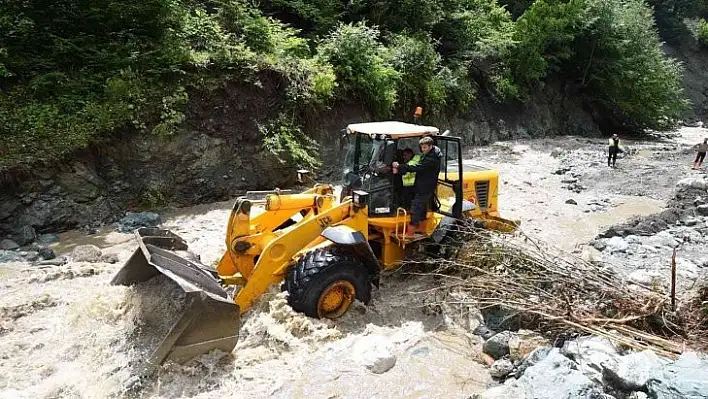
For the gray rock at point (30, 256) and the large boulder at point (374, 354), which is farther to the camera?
the gray rock at point (30, 256)

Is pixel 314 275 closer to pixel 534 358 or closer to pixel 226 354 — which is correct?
pixel 226 354

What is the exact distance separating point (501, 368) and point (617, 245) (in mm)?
5281

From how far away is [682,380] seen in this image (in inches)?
149

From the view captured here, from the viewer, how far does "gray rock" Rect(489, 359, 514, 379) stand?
16.4ft

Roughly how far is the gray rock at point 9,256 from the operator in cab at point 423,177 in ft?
19.3

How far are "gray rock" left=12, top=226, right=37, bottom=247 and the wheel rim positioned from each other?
5872mm

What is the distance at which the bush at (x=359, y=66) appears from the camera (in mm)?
15008

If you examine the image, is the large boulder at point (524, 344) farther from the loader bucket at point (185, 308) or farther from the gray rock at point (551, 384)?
the loader bucket at point (185, 308)

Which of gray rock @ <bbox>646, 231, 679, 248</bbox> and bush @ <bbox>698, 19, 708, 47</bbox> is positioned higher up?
bush @ <bbox>698, 19, 708, 47</bbox>

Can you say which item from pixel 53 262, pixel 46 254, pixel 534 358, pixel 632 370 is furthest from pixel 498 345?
pixel 46 254

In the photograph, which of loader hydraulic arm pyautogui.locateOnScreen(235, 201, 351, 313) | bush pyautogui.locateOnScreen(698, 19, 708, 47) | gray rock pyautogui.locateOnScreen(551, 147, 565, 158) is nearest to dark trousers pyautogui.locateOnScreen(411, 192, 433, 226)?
loader hydraulic arm pyautogui.locateOnScreen(235, 201, 351, 313)

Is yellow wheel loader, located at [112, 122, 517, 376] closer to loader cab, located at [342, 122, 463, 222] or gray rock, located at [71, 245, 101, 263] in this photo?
loader cab, located at [342, 122, 463, 222]

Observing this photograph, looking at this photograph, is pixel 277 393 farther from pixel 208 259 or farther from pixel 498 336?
pixel 208 259

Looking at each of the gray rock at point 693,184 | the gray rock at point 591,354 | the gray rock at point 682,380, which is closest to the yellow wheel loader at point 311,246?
the gray rock at point 591,354
